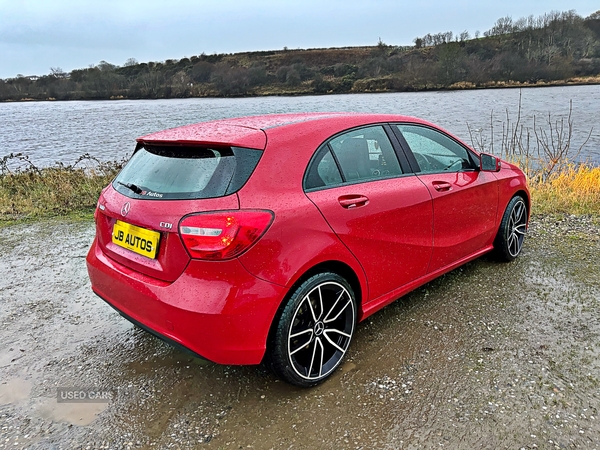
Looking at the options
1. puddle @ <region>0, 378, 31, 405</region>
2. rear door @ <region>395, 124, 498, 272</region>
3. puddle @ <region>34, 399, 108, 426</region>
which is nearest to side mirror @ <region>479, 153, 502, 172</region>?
rear door @ <region>395, 124, 498, 272</region>

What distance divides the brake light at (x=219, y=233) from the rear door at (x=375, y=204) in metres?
0.44

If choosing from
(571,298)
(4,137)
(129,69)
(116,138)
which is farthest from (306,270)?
(129,69)

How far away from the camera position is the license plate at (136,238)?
219cm

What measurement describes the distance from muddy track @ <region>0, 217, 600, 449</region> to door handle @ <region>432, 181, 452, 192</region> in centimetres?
92

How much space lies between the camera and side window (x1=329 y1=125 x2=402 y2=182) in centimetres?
261

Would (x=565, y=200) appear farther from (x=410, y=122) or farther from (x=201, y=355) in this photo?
(x=201, y=355)

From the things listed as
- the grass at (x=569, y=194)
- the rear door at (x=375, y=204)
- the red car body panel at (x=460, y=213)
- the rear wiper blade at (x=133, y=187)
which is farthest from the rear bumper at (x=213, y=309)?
the grass at (x=569, y=194)

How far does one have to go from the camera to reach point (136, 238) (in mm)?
2291

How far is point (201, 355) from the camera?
2.14 metres

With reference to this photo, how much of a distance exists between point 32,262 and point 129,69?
260ft

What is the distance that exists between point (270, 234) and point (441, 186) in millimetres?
1641

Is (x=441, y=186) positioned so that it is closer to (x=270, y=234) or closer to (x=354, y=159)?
(x=354, y=159)

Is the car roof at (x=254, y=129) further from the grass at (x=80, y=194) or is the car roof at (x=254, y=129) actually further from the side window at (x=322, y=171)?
the grass at (x=80, y=194)

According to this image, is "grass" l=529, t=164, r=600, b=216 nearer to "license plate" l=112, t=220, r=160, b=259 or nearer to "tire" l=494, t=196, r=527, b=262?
"tire" l=494, t=196, r=527, b=262
